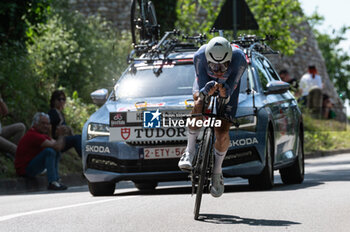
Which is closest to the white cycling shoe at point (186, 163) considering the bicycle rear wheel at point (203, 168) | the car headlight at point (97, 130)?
the bicycle rear wheel at point (203, 168)

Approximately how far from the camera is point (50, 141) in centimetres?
1465

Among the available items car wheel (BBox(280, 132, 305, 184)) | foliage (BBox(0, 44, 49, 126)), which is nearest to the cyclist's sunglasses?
car wheel (BBox(280, 132, 305, 184))

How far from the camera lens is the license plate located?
1102cm

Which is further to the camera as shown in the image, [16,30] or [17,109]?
[16,30]

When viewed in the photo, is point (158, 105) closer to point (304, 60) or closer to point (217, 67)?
point (217, 67)

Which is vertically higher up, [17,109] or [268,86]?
[268,86]

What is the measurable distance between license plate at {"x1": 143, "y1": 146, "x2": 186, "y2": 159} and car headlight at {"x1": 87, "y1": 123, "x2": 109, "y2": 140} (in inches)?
21.7

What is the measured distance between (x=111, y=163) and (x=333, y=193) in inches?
103

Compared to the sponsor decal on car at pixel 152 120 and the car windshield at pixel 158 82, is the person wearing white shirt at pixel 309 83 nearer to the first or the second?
the car windshield at pixel 158 82

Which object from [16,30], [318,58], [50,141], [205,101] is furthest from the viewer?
[318,58]

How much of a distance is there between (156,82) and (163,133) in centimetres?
137

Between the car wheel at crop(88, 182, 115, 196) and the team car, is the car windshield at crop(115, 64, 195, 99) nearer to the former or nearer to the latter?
the team car

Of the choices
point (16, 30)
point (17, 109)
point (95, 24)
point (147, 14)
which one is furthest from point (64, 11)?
point (147, 14)

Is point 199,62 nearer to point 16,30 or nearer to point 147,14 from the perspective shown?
point 147,14
